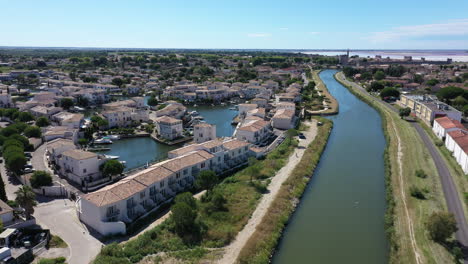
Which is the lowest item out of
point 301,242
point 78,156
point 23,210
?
point 301,242

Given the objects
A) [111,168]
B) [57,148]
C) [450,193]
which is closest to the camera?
[450,193]

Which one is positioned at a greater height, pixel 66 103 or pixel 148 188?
pixel 66 103

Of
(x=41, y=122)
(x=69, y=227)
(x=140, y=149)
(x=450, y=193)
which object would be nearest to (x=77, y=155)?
(x=69, y=227)

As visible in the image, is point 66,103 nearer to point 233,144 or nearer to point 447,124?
point 233,144

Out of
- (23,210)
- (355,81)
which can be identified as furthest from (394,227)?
(355,81)

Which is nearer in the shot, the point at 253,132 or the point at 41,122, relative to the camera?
the point at 253,132

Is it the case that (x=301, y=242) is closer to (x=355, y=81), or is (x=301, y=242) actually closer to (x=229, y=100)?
(x=229, y=100)
